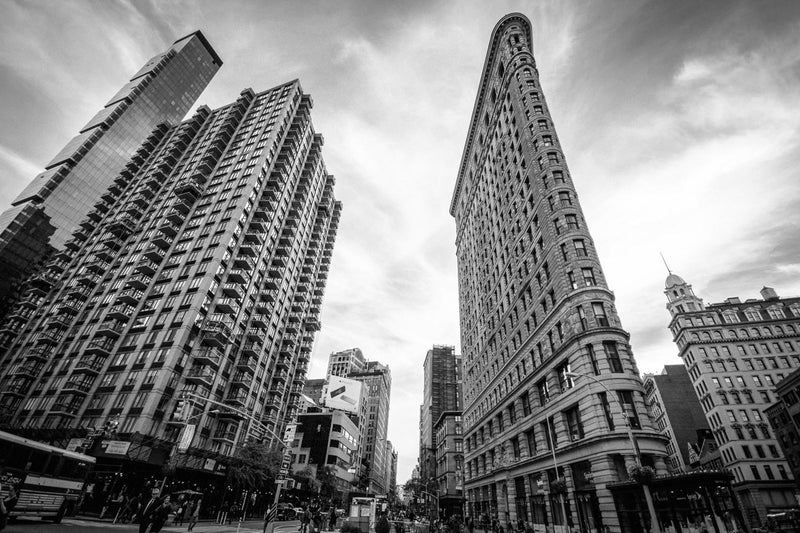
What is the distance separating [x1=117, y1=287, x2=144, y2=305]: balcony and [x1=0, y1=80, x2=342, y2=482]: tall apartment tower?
0.29 metres

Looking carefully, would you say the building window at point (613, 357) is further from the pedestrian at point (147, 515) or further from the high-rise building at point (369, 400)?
the high-rise building at point (369, 400)

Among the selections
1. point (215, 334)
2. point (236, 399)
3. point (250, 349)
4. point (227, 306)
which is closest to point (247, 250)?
point (227, 306)

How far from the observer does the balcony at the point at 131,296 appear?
5669cm

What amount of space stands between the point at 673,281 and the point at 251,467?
10166 cm

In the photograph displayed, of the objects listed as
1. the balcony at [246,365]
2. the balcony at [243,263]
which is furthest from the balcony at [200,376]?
the balcony at [243,263]

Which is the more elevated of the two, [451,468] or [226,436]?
[451,468]

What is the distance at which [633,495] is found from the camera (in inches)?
913

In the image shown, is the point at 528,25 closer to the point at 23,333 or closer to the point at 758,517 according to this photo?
the point at 758,517

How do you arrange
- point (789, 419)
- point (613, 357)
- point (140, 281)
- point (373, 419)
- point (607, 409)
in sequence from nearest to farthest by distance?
point (607, 409) < point (613, 357) < point (789, 419) < point (140, 281) < point (373, 419)

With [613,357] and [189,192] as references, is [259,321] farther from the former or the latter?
[613,357]

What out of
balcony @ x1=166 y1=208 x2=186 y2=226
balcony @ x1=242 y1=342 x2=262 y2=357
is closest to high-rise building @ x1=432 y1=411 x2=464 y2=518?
balcony @ x1=242 y1=342 x2=262 y2=357

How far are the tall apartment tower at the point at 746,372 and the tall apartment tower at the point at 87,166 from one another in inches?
5454

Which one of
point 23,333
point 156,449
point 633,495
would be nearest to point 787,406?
point 633,495

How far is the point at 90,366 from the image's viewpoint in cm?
5156
